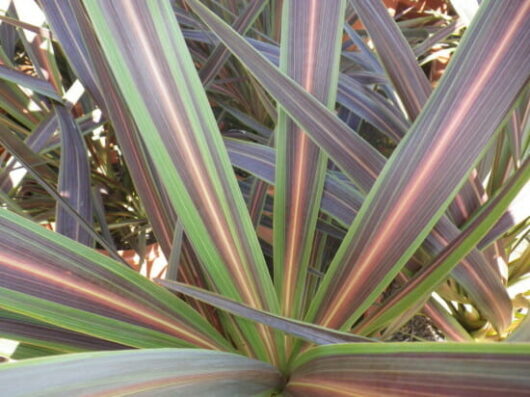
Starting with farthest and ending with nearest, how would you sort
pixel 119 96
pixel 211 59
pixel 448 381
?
pixel 211 59 < pixel 119 96 < pixel 448 381

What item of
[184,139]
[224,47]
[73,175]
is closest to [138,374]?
[184,139]

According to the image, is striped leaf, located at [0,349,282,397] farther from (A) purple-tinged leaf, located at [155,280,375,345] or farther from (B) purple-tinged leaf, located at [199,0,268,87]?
(B) purple-tinged leaf, located at [199,0,268,87]

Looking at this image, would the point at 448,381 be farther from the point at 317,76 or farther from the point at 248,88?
the point at 248,88

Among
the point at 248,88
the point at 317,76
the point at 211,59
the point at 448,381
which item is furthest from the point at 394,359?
the point at 248,88

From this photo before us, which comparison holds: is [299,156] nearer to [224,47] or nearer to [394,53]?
[394,53]

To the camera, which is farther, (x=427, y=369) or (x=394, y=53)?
(x=394, y=53)

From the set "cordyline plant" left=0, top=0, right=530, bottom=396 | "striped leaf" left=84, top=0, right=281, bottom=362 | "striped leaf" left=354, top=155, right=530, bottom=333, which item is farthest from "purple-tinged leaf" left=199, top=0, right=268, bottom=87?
"striped leaf" left=354, top=155, right=530, bottom=333
